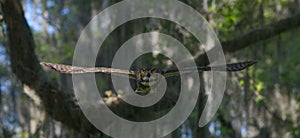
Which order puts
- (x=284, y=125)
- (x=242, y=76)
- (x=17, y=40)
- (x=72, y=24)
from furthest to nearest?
(x=72, y=24)
(x=284, y=125)
(x=242, y=76)
(x=17, y=40)

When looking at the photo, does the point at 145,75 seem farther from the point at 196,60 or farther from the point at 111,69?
the point at 196,60

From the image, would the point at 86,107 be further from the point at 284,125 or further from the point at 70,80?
the point at 284,125

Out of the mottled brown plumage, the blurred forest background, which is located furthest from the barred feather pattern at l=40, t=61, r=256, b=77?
the blurred forest background

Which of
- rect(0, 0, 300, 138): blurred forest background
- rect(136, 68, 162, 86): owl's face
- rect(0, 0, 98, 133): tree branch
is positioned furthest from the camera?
rect(0, 0, 300, 138): blurred forest background

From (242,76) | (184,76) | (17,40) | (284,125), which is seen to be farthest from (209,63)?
(284,125)

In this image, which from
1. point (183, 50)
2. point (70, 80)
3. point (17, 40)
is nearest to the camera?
point (17, 40)

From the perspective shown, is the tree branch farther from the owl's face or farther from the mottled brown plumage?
the owl's face

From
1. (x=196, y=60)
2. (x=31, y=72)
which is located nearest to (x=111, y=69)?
(x=31, y=72)

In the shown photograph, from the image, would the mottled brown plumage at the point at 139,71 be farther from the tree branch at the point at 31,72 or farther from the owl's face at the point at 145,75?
the tree branch at the point at 31,72
